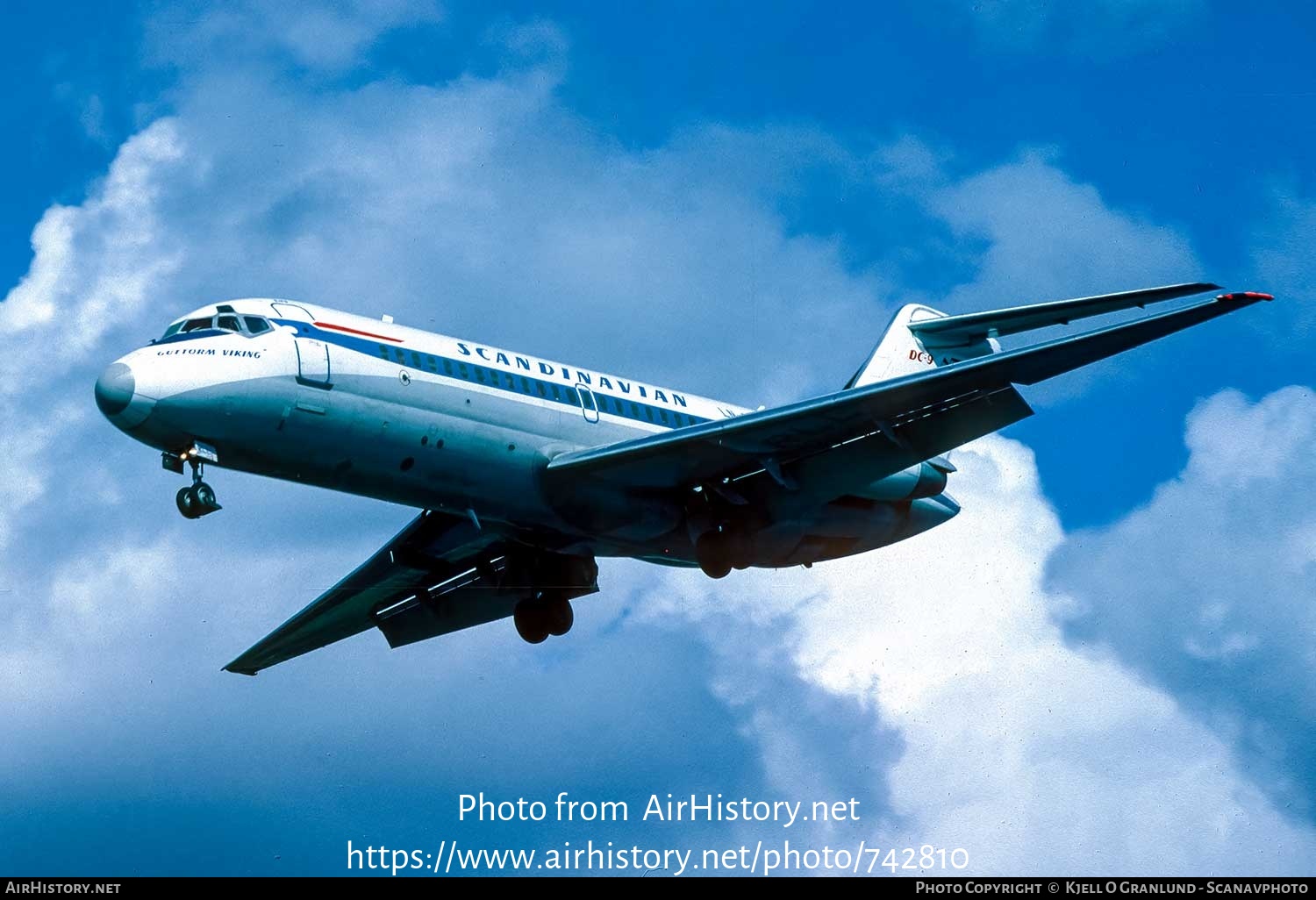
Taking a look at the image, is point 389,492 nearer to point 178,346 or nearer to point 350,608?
point 178,346

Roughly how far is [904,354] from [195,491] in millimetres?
17112

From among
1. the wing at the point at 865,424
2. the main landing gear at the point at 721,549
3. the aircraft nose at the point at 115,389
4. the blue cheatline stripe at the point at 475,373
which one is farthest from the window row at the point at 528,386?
the aircraft nose at the point at 115,389

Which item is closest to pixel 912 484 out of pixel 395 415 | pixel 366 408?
pixel 395 415

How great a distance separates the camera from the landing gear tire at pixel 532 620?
44.2m

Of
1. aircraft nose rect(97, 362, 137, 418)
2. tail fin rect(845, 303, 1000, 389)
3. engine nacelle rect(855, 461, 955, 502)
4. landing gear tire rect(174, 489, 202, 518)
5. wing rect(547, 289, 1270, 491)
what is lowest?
landing gear tire rect(174, 489, 202, 518)

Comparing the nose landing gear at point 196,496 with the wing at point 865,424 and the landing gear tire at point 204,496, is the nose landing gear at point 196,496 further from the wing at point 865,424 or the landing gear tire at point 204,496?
the wing at point 865,424

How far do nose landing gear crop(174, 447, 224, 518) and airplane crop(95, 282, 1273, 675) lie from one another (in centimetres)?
4

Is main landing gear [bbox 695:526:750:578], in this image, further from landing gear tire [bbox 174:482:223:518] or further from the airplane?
landing gear tire [bbox 174:482:223:518]

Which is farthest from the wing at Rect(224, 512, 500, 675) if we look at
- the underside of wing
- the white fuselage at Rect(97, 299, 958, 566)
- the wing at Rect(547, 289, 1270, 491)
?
the wing at Rect(547, 289, 1270, 491)

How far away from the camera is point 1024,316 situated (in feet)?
131

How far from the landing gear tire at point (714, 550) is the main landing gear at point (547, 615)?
15.7 feet

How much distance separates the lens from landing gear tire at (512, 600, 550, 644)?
4419cm
